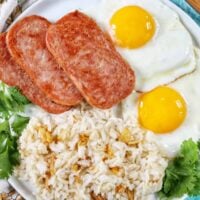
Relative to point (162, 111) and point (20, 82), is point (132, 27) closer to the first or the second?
point (162, 111)

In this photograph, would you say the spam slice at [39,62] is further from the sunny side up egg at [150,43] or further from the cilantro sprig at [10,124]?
the sunny side up egg at [150,43]

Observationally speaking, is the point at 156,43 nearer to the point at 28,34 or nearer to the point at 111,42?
the point at 111,42

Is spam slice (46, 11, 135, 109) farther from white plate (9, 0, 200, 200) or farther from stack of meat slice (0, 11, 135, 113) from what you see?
white plate (9, 0, 200, 200)

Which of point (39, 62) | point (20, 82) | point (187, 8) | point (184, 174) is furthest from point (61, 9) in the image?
point (184, 174)

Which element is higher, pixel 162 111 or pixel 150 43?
pixel 150 43

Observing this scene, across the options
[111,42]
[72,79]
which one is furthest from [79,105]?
[111,42]

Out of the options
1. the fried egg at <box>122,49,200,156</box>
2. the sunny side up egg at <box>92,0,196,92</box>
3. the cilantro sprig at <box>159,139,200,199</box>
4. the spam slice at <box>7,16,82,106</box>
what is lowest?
the cilantro sprig at <box>159,139,200,199</box>

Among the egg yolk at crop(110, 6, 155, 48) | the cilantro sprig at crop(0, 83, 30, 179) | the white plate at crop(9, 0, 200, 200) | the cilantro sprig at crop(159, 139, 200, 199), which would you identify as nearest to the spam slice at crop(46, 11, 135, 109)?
the egg yolk at crop(110, 6, 155, 48)
